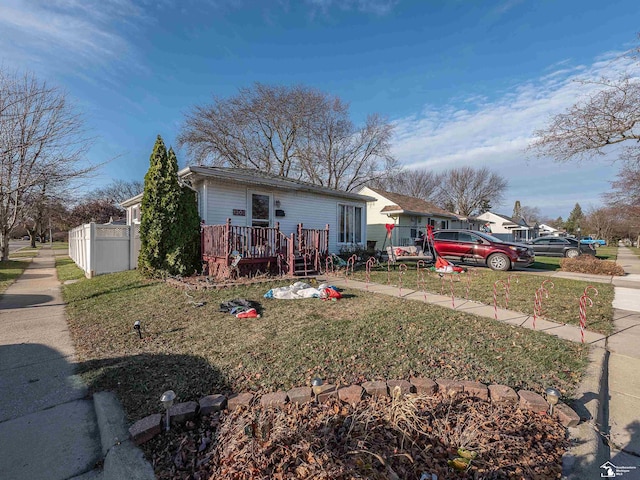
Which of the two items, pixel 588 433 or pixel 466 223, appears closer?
pixel 588 433

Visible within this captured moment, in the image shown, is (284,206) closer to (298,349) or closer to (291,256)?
(291,256)

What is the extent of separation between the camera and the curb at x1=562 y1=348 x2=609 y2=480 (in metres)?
1.91

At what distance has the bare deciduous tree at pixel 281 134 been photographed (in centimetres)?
2528

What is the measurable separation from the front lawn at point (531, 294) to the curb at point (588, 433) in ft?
7.54

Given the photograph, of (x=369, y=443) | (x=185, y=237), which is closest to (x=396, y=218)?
(x=185, y=237)

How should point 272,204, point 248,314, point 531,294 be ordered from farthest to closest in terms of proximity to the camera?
point 272,204 < point 531,294 < point 248,314

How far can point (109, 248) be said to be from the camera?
34.1 ft

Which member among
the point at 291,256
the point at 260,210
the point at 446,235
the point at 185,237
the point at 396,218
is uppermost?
the point at 396,218

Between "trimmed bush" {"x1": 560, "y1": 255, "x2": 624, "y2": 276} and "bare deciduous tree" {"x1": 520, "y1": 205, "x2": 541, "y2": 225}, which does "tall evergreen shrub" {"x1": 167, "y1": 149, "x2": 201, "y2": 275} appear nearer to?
"trimmed bush" {"x1": 560, "y1": 255, "x2": 624, "y2": 276}

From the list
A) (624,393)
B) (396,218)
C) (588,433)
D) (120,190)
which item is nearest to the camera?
(588,433)

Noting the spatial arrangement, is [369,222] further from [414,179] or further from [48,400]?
[414,179]

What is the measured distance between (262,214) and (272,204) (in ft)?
1.80

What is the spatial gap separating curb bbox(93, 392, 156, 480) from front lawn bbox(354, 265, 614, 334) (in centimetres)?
590

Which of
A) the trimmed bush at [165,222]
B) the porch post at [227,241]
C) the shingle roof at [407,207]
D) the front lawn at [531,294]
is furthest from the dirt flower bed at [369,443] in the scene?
the shingle roof at [407,207]
